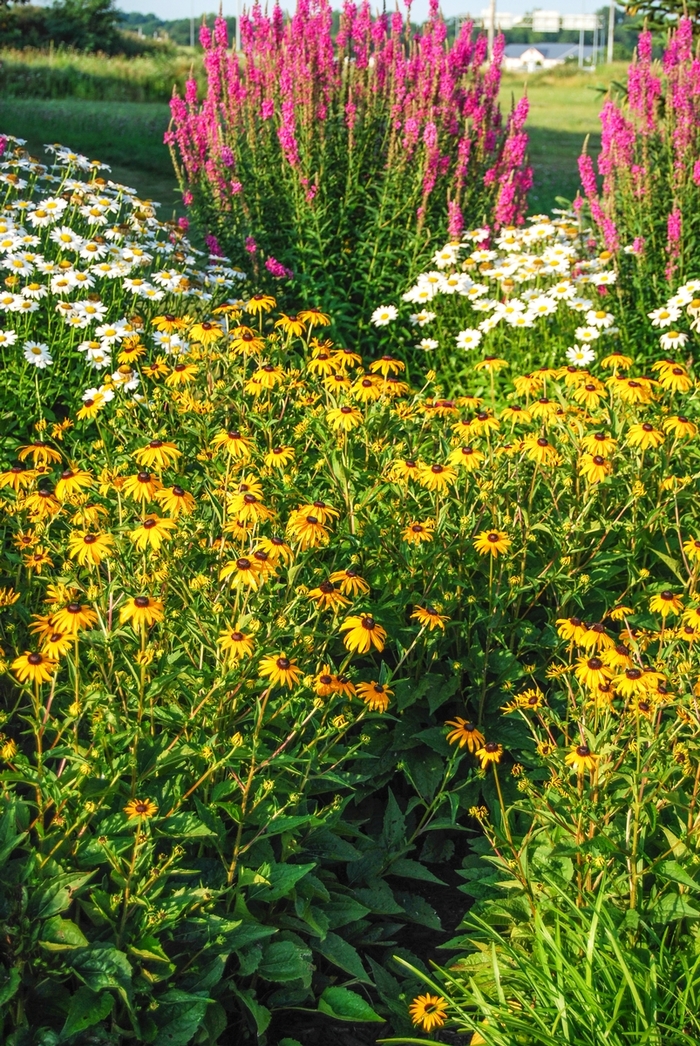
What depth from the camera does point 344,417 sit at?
3.70m

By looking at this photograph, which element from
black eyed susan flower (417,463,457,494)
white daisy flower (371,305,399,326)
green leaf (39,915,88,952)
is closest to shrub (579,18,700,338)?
white daisy flower (371,305,399,326)

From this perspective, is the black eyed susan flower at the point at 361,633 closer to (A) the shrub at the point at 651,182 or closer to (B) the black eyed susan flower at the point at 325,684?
(B) the black eyed susan flower at the point at 325,684

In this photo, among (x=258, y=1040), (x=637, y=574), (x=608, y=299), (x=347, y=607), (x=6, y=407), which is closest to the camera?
(x=258, y=1040)

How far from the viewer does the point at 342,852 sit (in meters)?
3.03

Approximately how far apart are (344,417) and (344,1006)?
1830 millimetres

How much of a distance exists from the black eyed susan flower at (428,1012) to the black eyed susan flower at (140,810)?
2.68ft

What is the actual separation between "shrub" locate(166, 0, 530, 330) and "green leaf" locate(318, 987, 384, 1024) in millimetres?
4011

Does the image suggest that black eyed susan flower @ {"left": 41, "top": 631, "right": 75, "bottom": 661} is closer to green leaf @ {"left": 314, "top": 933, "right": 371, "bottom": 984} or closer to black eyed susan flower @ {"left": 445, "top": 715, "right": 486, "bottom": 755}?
green leaf @ {"left": 314, "top": 933, "right": 371, "bottom": 984}

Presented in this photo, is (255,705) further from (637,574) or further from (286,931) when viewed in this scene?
(637,574)

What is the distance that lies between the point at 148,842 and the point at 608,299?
458cm

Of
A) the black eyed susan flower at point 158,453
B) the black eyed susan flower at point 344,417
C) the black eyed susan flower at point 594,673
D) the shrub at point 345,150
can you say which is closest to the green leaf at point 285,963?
the black eyed susan flower at point 594,673

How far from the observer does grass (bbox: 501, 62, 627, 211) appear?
49.2 feet

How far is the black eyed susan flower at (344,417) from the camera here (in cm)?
370

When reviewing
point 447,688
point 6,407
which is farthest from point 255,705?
A: point 6,407
